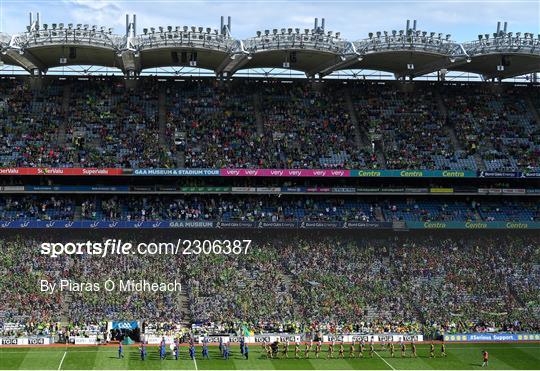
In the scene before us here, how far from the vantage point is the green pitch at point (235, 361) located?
40078 mm

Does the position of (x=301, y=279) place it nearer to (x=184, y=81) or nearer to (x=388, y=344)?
(x=388, y=344)

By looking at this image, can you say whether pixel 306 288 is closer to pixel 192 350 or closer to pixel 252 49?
pixel 192 350

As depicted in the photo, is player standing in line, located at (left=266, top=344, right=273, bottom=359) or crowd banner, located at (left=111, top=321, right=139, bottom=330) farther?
crowd banner, located at (left=111, top=321, right=139, bottom=330)

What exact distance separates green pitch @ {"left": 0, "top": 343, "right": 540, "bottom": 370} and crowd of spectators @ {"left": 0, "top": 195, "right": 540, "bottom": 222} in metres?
13.0

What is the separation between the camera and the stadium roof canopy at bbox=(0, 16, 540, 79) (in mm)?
54219

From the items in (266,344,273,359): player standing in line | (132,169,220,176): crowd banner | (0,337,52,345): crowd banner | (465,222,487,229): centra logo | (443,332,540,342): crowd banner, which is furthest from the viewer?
(465,222,487,229): centra logo

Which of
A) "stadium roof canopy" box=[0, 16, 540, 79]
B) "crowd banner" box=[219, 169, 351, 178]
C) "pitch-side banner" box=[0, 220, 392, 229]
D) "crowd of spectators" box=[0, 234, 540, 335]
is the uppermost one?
"stadium roof canopy" box=[0, 16, 540, 79]

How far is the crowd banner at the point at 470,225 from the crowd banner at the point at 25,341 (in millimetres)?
25595

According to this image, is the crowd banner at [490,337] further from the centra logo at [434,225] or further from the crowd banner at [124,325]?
the crowd banner at [124,325]

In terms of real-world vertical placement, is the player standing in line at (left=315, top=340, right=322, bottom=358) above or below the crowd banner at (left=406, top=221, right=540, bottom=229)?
below

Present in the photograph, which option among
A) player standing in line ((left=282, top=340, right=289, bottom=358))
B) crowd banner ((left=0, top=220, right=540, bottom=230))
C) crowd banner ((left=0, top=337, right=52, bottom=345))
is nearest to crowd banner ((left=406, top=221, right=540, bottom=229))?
crowd banner ((left=0, top=220, right=540, bottom=230))

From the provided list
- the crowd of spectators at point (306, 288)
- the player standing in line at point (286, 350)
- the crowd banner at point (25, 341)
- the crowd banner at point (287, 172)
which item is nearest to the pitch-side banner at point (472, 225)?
the crowd of spectators at point (306, 288)

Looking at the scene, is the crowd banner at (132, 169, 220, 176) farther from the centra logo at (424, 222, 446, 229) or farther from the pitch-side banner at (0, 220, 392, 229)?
the centra logo at (424, 222, 446, 229)

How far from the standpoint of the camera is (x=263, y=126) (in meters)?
60.3
